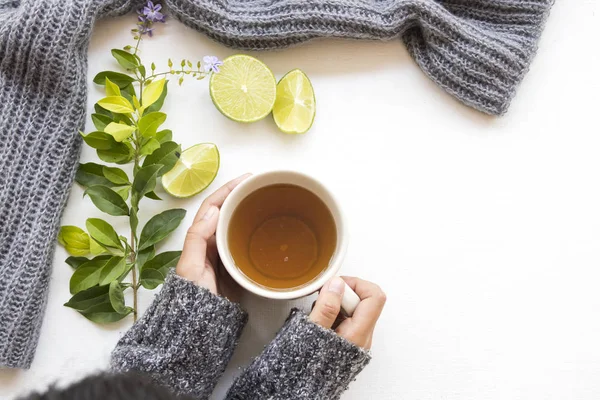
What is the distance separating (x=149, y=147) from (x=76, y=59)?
17 cm

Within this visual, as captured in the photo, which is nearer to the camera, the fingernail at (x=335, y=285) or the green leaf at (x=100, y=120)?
the fingernail at (x=335, y=285)

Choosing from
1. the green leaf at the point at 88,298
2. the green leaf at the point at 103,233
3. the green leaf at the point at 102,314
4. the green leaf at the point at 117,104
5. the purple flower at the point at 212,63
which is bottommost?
the green leaf at the point at 102,314

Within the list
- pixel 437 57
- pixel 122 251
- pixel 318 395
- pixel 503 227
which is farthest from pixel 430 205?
pixel 122 251

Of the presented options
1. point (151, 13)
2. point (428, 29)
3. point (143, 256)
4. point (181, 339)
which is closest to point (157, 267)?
point (143, 256)

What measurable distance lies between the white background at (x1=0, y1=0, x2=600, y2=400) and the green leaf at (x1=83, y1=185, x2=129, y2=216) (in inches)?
2.4

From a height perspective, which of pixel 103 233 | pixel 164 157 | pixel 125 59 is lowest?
pixel 103 233

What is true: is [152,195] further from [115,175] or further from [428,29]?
[428,29]

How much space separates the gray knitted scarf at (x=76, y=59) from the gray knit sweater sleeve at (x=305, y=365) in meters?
0.36

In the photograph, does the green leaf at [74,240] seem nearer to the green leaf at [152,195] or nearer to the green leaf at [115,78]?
the green leaf at [152,195]

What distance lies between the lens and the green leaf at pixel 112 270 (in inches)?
32.6

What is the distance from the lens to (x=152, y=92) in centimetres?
84

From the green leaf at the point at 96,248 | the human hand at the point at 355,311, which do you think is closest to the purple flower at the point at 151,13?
the green leaf at the point at 96,248

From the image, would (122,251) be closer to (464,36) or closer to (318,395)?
(318,395)

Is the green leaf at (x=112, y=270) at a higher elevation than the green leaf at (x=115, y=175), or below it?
below
